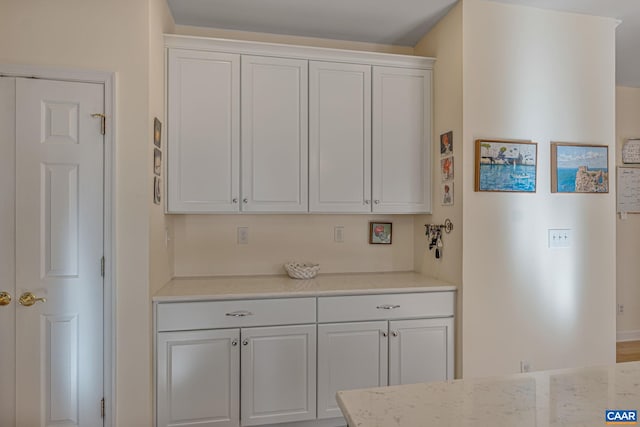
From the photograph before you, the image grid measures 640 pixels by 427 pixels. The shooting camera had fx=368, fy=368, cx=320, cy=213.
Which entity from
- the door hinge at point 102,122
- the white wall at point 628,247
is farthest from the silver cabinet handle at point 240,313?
the white wall at point 628,247

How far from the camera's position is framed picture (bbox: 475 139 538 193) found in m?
2.35

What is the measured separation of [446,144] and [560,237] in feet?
3.24

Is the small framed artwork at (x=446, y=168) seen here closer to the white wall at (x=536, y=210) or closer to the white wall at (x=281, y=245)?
the white wall at (x=536, y=210)

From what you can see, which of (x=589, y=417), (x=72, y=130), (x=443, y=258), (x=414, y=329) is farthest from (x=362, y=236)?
(x=589, y=417)

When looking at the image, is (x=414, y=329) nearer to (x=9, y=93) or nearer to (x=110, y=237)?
(x=110, y=237)

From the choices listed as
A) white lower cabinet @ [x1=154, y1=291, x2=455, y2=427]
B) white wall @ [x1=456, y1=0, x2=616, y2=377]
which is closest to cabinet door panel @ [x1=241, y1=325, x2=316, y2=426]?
white lower cabinet @ [x1=154, y1=291, x2=455, y2=427]

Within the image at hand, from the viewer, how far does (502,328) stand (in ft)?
7.91

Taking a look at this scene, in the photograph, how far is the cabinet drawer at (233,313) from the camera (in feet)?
6.77

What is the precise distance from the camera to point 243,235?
2.77 meters

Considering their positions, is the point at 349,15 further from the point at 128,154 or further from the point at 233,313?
the point at 233,313

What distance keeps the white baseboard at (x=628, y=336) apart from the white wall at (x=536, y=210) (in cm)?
192

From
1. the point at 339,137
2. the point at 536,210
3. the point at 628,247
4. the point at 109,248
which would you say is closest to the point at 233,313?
the point at 109,248

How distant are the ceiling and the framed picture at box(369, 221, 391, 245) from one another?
1456 mm

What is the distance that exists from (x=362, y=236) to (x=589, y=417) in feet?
7.26
